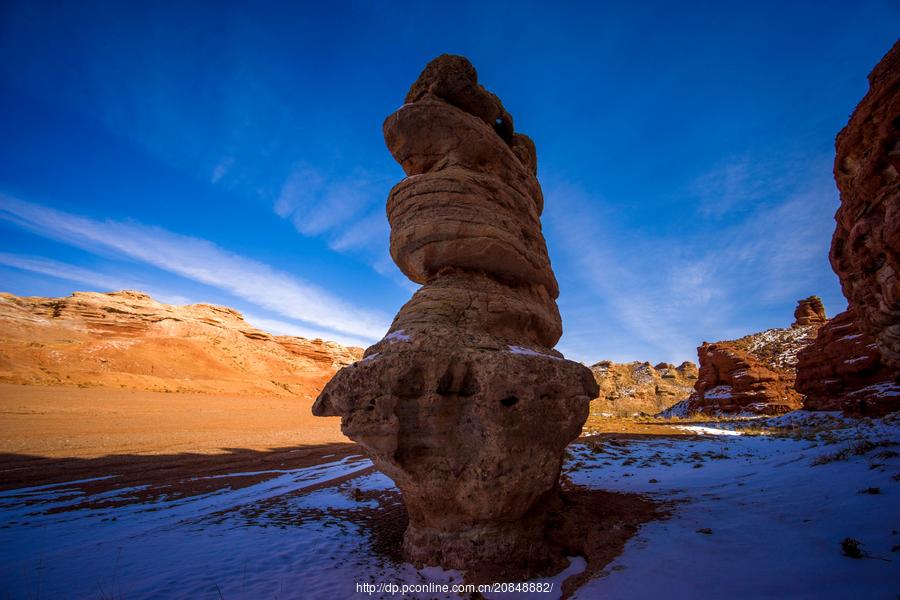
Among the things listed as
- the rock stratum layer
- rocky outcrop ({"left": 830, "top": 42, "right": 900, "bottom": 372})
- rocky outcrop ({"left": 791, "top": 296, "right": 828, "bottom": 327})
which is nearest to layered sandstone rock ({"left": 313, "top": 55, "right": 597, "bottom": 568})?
rocky outcrop ({"left": 830, "top": 42, "right": 900, "bottom": 372})

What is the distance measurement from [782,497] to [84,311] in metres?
63.4

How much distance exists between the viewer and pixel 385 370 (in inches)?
205

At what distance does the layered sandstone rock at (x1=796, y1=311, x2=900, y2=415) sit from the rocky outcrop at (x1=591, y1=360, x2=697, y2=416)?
21.7 m

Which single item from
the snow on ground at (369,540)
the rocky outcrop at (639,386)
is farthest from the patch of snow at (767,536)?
the rocky outcrop at (639,386)

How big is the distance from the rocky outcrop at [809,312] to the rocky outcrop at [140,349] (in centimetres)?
6848

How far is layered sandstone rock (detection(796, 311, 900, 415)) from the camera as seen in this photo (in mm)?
20359

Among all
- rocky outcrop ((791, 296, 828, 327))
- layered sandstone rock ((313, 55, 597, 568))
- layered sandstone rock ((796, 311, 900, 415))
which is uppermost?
rocky outcrop ((791, 296, 828, 327))

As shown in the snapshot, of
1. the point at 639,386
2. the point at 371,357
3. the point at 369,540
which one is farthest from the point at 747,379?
the point at 371,357

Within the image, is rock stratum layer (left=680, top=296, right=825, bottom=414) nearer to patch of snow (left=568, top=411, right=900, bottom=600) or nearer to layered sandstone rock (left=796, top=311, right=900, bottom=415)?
layered sandstone rock (left=796, top=311, right=900, bottom=415)

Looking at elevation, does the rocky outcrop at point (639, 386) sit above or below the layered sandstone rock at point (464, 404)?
above

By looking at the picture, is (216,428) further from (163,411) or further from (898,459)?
(898,459)

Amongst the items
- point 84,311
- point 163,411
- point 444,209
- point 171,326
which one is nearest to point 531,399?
point 444,209

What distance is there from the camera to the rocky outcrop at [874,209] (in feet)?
20.1

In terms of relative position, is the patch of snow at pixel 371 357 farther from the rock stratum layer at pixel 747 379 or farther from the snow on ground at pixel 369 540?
the rock stratum layer at pixel 747 379
